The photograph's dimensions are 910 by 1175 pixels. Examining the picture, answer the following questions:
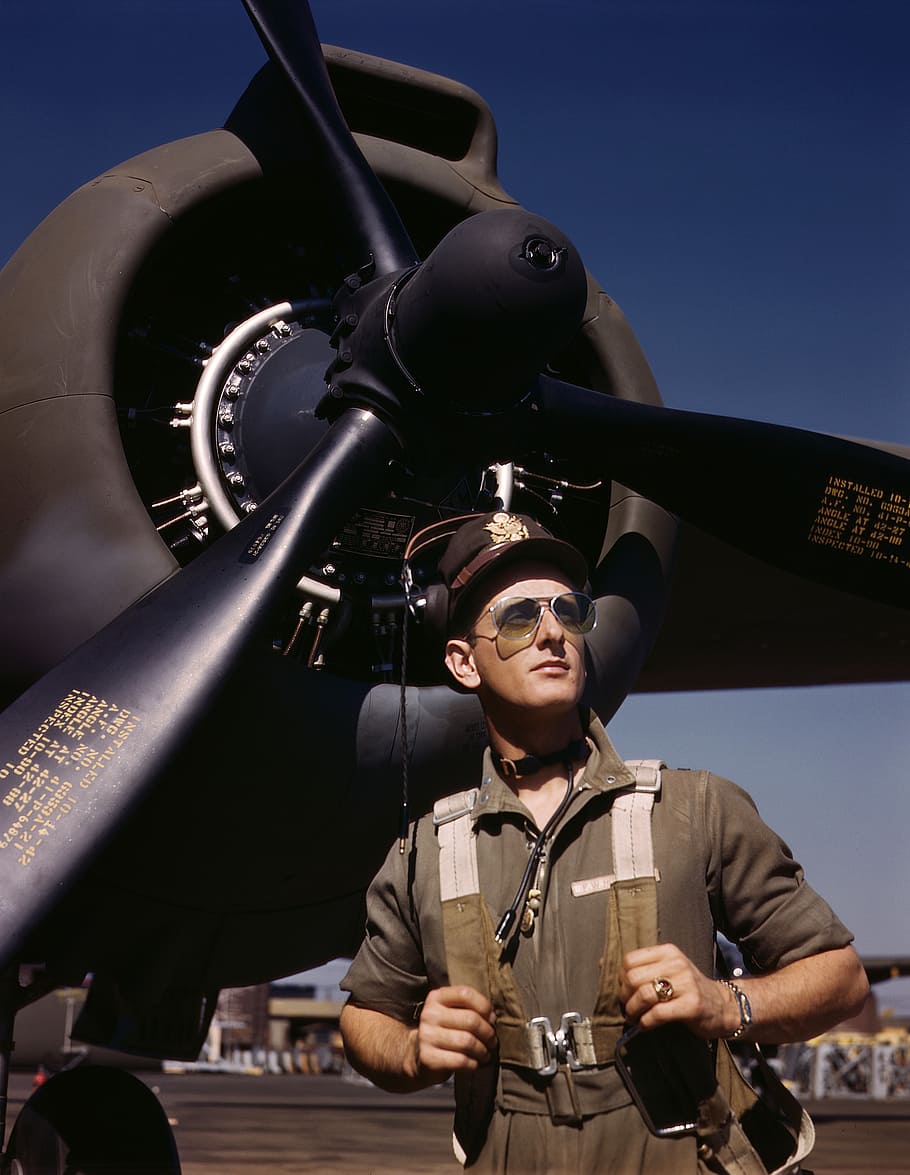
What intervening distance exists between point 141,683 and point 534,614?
1.57 meters

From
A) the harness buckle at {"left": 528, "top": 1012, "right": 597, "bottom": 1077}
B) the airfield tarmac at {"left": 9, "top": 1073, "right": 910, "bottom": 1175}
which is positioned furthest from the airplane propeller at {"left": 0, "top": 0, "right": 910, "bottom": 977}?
the airfield tarmac at {"left": 9, "top": 1073, "right": 910, "bottom": 1175}

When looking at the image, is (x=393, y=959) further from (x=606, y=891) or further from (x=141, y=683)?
(x=141, y=683)

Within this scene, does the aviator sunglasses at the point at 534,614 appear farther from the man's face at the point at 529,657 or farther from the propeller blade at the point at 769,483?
the propeller blade at the point at 769,483

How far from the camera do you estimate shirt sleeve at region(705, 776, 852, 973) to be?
2.09 m

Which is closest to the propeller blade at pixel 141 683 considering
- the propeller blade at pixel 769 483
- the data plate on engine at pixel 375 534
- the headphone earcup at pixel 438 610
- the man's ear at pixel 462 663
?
the data plate on engine at pixel 375 534

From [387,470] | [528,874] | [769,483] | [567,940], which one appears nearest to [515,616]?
[528,874]

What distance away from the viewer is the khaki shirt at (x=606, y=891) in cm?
210

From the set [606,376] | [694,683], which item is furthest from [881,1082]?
[606,376]

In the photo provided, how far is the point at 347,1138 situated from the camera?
1183cm

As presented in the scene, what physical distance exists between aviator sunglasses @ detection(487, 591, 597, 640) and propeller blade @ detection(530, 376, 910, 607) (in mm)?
2085

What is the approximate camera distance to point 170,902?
441cm

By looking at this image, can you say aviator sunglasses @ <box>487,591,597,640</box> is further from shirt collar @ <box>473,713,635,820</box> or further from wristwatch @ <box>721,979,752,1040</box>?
wristwatch @ <box>721,979,752,1040</box>

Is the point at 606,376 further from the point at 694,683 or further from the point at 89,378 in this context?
the point at 694,683

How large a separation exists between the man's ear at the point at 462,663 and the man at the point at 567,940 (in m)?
0.19
